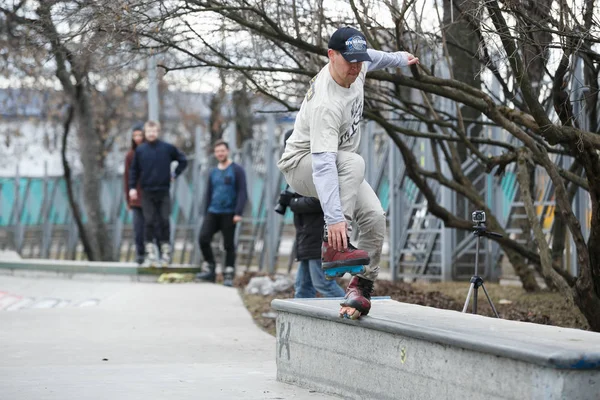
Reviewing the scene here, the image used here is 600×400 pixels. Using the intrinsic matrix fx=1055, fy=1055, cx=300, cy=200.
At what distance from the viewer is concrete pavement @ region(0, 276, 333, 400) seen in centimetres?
664

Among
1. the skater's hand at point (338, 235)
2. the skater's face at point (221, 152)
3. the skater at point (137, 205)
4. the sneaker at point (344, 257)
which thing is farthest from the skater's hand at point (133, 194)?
the skater's hand at point (338, 235)

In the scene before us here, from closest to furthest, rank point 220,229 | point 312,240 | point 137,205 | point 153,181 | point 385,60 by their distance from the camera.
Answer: point 385,60, point 312,240, point 220,229, point 153,181, point 137,205

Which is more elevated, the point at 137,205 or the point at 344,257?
the point at 137,205

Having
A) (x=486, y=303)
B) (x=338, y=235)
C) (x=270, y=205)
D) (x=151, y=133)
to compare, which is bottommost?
(x=486, y=303)

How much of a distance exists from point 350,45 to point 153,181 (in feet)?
32.1

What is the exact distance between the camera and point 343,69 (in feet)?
20.0

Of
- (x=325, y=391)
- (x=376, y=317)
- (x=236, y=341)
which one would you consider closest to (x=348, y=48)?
(x=376, y=317)

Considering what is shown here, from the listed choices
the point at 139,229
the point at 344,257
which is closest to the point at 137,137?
the point at 139,229

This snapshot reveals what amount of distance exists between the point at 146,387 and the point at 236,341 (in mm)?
2947

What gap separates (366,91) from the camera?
10.9 meters

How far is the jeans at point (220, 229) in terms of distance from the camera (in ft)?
50.0

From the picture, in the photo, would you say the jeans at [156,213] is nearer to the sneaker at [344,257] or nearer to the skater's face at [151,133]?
the skater's face at [151,133]

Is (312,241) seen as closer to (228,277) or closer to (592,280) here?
(592,280)

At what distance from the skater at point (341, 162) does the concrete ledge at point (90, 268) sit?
31.5 feet
